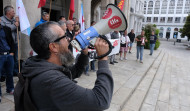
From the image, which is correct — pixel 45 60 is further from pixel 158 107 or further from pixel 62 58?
pixel 158 107

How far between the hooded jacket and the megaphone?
53cm

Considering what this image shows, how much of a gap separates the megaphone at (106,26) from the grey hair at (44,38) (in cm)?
43

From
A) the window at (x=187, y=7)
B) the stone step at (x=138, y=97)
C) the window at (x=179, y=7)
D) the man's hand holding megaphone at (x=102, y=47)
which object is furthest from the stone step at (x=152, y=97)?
the window at (x=179, y=7)

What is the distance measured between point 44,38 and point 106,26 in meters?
0.82

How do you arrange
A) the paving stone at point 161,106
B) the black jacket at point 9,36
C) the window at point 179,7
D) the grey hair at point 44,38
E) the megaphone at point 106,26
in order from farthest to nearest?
the window at point 179,7 → the paving stone at point 161,106 → the black jacket at point 9,36 → the megaphone at point 106,26 → the grey hair at point 44,38

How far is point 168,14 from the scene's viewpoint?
160 feet

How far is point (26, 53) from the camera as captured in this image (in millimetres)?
4824

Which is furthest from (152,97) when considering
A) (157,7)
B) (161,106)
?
(157,7)

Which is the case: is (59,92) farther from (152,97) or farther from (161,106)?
(152,97)

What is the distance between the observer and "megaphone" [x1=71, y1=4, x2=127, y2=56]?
153cm

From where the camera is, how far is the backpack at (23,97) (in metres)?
1.00

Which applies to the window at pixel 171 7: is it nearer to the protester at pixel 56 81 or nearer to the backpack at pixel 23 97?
the protester at pixel 56 81

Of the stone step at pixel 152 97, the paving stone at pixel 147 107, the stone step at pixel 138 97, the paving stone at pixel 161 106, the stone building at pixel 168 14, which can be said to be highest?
the stone building at pixel 168 14

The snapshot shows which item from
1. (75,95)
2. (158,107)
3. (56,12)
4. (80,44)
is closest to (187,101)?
(158,107)
